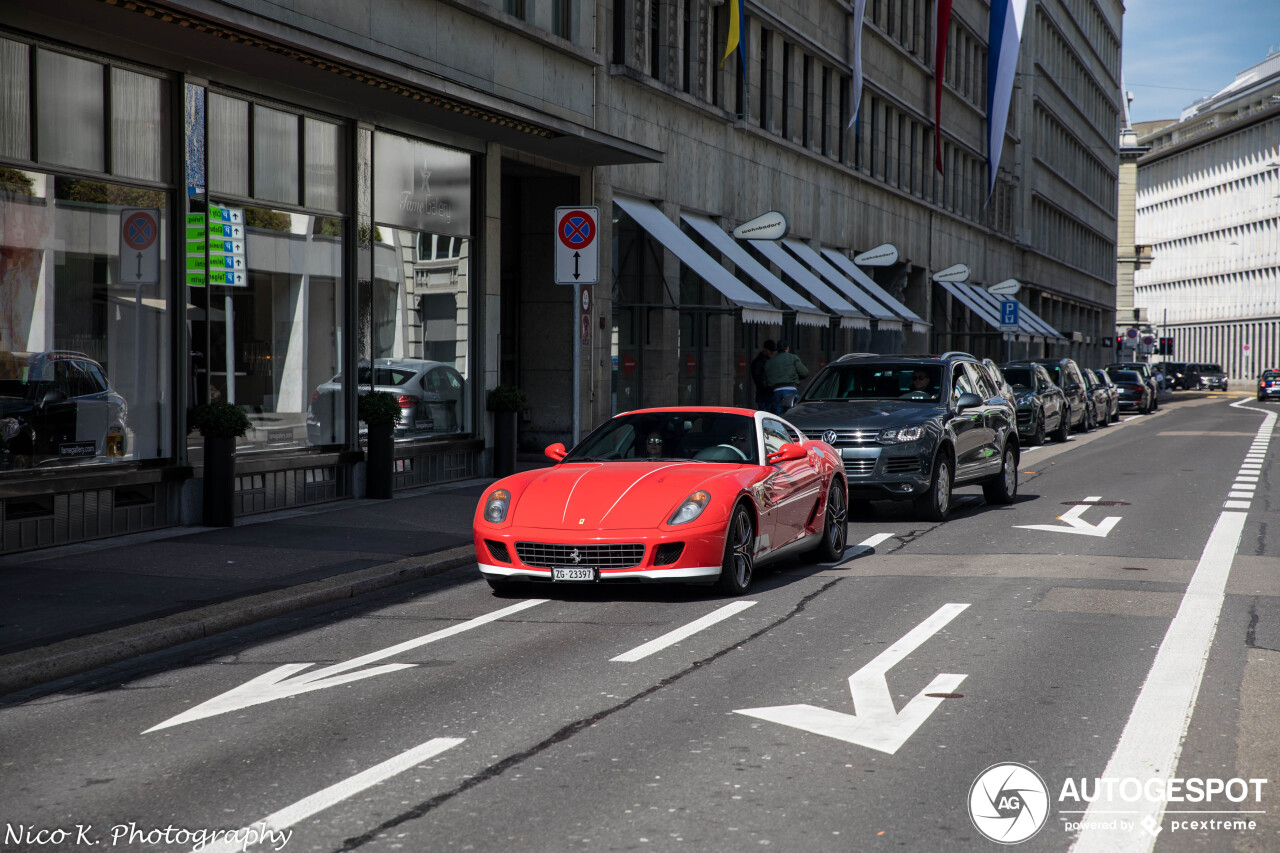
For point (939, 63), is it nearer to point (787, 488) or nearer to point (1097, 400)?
point (1097, 400)

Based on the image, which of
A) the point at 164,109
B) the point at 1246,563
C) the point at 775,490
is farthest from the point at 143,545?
the point at 1246,563

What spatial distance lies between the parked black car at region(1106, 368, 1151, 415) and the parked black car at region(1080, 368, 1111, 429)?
9.98 metres

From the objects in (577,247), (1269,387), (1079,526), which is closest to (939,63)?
(1079,526)

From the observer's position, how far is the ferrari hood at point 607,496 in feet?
32.4

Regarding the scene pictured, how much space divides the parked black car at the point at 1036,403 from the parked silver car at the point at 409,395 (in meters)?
15.3

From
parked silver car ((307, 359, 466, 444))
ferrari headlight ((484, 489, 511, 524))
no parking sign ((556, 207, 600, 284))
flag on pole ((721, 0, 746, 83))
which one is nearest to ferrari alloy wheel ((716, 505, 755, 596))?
ferrari headlight ((484, 489, 511, 524))

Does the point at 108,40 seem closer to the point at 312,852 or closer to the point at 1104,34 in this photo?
the point at 312,852

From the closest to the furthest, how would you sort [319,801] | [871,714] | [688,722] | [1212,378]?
[319,801], [688,722], [871,714], [1212,378]

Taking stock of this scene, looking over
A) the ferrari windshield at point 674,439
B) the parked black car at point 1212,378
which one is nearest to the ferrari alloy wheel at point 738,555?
the ferrari windshield at point 674,439

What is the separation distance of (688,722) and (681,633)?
2.37 meters

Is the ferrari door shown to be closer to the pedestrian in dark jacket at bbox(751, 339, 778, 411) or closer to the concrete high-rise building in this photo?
the pedestrian in dark jacket at bbox(751, 339, 778, 411)

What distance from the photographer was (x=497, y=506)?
33.8 ft

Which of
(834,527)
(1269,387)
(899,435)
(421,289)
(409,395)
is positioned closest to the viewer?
(834,527)

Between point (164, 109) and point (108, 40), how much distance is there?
99 centimetres
